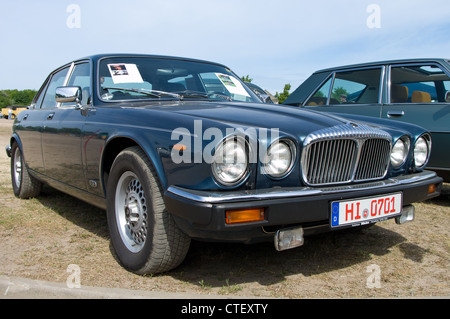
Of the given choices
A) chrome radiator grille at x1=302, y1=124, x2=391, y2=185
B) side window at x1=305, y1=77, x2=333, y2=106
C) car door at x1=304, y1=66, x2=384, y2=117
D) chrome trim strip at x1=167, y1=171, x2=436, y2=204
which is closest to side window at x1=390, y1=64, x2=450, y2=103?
car door at x1=304, y1=66, x2=384, y2=117

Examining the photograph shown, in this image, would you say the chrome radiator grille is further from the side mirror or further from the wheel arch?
the side mirror

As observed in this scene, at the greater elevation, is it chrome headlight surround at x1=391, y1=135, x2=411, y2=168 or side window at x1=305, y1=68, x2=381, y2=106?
side window at x1=305, y1=68, x2=381, y2=106

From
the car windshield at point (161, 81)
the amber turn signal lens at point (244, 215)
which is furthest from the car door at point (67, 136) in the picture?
the amber turn signal lens at point (244, 215)

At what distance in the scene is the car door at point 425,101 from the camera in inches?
175

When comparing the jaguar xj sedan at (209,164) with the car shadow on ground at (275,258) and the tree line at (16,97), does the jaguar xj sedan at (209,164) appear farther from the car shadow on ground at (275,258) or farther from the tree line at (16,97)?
the tree line at (16,97)

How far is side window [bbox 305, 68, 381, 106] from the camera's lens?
5258 mm

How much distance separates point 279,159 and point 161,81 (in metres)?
1.55

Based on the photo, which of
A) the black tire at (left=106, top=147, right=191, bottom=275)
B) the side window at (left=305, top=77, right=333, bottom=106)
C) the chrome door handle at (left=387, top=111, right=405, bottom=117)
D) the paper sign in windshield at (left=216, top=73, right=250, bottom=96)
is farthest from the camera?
the side window at (left=305, top=77, right=333, bottom=106)

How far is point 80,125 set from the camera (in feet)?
10.8

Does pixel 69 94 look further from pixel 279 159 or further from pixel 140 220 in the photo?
pixel 279 159

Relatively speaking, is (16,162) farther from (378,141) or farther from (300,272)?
(378,141)

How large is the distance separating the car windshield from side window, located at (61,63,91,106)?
0.14m

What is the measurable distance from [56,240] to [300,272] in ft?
6.52
